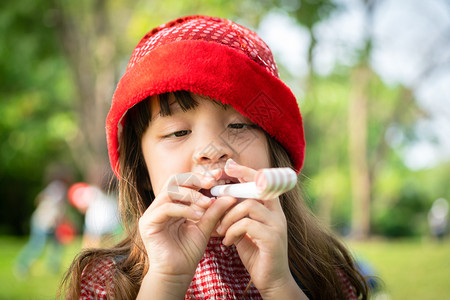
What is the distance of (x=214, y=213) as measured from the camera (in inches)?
52.1

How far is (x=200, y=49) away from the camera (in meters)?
1.46

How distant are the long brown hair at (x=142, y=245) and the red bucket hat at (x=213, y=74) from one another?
2.7 inches

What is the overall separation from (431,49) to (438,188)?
2009 cm

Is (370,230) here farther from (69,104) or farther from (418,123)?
(69,104)

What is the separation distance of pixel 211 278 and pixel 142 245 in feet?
1.04

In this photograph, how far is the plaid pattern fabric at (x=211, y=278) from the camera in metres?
1.54

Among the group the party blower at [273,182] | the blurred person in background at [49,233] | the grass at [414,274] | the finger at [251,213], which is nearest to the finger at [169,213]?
the finger at [251,213]

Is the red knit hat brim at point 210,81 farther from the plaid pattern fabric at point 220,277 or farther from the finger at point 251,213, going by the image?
the plaid pattern fabric at point 220,277

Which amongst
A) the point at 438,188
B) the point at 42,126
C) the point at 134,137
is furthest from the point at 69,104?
the point at 438,188

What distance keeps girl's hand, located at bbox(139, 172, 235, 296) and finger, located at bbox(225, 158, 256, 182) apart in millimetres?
81

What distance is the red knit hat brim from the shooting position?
1422mm

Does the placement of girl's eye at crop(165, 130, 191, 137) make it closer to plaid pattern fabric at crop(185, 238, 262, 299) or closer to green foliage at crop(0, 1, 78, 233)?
plaid pattern fabric at crop(185, 238, 262, 299)

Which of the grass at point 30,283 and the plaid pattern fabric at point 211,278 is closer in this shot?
the plaid pattern fabric at point 211,278

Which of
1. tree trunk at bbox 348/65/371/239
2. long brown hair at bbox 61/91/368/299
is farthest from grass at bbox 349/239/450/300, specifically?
tree trunk at bbox 348/65/371/239
